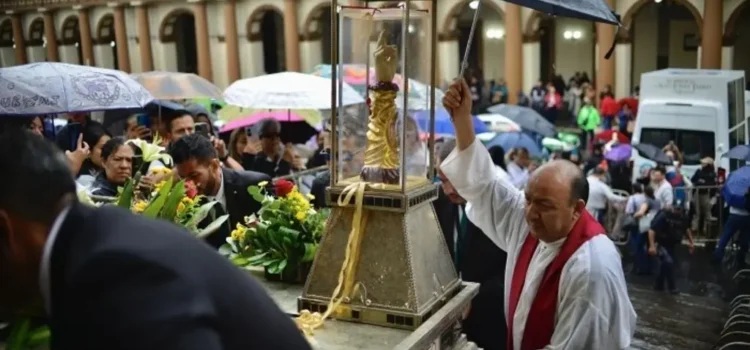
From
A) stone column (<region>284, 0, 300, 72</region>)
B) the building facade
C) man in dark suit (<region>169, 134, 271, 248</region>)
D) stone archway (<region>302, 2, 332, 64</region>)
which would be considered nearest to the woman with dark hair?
man in dark suit (<region>169, 134, 271, 248</region>)

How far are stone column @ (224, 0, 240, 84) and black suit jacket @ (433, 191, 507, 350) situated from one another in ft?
74.7

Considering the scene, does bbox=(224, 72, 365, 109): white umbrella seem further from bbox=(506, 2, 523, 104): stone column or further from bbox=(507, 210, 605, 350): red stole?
bbox=(506, 2, 523, 104): stone column

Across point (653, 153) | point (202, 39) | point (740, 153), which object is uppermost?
point (202, 39)

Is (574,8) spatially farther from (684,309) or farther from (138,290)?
(684,309)

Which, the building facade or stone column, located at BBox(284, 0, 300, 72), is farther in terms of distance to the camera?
stone column, located at BBox(284, 0, 300, 72)

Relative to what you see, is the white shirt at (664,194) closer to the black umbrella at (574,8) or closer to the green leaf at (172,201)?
the black umbrella at (574,8)

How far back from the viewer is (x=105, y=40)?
3167cm

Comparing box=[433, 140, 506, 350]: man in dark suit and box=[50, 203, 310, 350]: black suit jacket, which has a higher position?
box=[50, 203, 310, 350]: black suit jacket

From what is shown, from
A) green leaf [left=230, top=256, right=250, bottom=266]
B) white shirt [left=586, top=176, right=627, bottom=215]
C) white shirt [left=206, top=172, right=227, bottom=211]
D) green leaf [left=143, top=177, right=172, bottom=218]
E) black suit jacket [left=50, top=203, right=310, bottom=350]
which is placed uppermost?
black suit jacket [left=50, top=203, right=310, bottom=350]

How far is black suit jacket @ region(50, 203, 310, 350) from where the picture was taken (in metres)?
1.45

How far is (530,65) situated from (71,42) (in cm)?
2053

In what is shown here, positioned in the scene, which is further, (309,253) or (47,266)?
(309,253)

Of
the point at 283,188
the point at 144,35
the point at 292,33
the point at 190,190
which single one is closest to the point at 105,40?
the point at 144,35

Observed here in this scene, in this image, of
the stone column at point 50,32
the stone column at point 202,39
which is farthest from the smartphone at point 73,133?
the stone column at point 50,32
